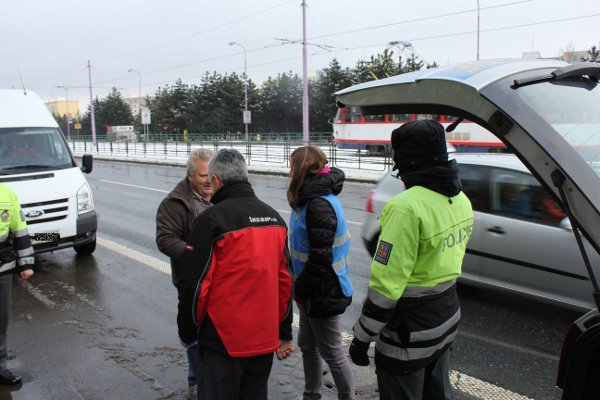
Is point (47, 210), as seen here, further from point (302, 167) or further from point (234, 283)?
point (234, 283)

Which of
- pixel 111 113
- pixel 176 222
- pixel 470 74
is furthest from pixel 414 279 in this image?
pixel 111 113

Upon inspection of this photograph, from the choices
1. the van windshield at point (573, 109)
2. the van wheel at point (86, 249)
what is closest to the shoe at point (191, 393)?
the van windshield at point (573, 109)

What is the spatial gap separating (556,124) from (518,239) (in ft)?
11.4

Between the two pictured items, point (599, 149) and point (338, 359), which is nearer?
point (599, 149)

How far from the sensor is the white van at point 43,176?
6.32 metres

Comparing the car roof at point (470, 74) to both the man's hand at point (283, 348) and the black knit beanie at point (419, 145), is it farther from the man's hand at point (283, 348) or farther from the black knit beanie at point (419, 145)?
the man's hand at point (283, 348)

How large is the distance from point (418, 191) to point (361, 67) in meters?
54.0

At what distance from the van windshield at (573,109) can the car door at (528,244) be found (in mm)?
3077

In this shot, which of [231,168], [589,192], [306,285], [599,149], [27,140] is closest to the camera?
[589,192]

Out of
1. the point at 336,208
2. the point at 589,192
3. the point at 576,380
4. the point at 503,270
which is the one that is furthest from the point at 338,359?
the point at 503,270

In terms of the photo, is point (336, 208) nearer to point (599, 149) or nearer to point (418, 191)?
point (418, 191)

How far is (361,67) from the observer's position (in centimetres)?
5394

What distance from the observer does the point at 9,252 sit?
3627mm

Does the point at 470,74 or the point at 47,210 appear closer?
the point at 470,74
